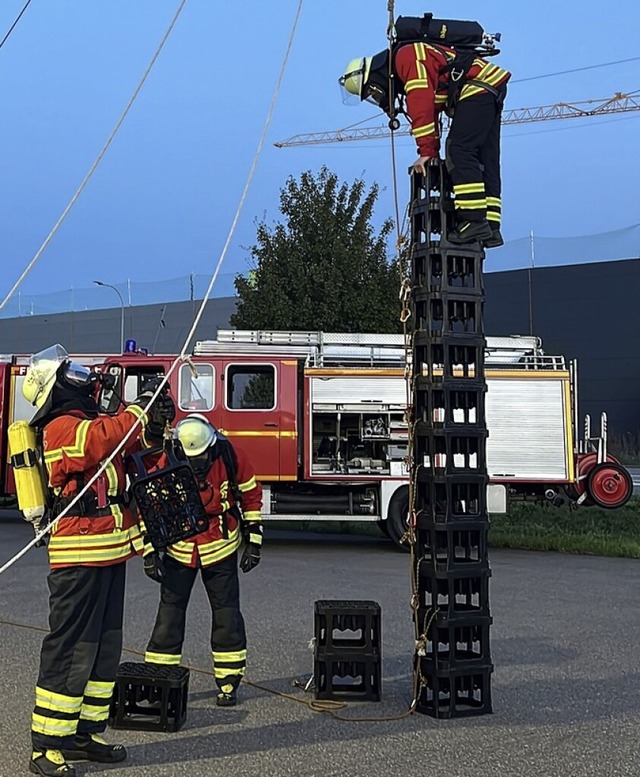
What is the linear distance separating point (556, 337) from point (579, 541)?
29616 millimetres

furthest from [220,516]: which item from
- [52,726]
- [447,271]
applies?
[447,271]

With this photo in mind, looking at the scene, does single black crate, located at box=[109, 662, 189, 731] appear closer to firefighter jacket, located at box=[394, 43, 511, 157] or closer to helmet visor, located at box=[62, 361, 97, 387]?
helmet visor, located at box=[62, 361, 97, 387]

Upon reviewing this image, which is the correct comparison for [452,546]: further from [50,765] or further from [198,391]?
[198,391]

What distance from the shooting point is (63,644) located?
4367 mm

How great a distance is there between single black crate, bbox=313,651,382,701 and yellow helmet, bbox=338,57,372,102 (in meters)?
3.71

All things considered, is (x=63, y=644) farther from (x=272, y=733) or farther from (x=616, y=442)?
(x=616, y=442)

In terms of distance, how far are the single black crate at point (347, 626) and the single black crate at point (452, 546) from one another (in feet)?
1.68

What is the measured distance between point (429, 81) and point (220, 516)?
3065 mm

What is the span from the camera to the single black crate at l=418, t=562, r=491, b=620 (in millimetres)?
5512

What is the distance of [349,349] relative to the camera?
43.5 feet

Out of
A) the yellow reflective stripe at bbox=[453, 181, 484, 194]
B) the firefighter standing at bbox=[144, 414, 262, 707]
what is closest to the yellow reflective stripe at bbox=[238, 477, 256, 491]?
the firefighter standing at bbox=[144, 414, 262, 707]

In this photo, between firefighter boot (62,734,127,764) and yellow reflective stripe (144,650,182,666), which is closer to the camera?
firefighter boot (62,734,127,764)

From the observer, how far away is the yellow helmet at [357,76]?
6078mm

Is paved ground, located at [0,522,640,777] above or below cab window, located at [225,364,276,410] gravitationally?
below
